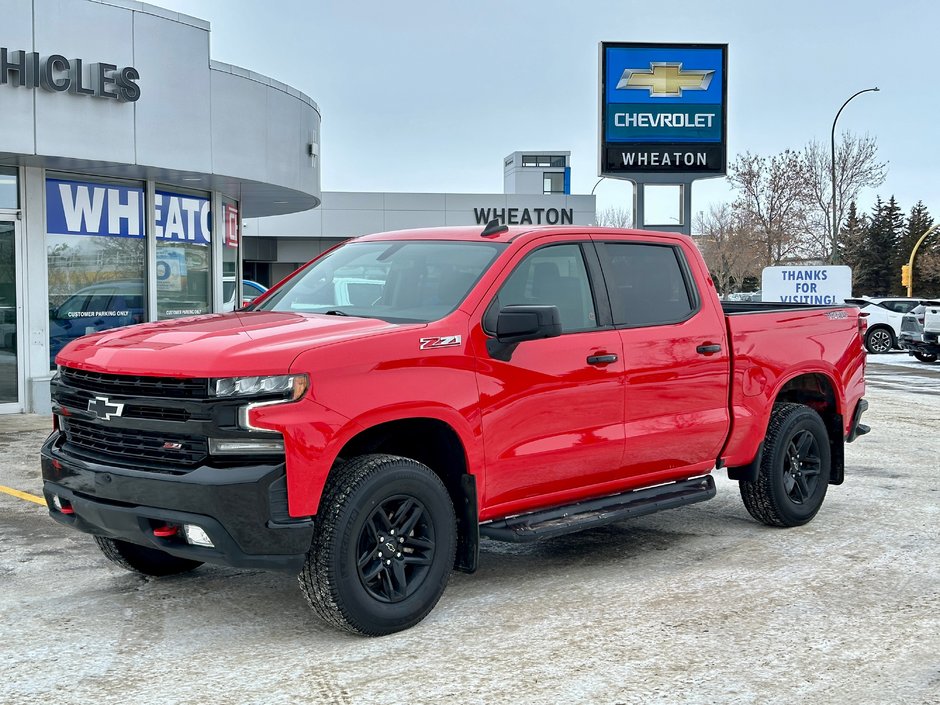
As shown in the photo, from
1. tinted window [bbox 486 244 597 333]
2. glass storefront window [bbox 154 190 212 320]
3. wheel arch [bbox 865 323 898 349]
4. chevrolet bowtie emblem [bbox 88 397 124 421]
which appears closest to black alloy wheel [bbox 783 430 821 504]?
tinted window [bbox 486 244 597 333]

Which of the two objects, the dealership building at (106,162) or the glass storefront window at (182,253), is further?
the glass storefront window at (182,253)

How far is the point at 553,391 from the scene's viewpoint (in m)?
5.73

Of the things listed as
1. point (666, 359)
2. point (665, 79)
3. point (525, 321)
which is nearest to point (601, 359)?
point (666, 359)

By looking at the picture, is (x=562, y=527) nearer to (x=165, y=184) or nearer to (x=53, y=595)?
(x=53, y=595)

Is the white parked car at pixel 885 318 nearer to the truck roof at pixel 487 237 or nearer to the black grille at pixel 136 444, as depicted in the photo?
the truck roof at pixel 487 237

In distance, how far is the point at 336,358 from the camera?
4.82 metres

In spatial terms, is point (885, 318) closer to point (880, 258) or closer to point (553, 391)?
point (553, 391)

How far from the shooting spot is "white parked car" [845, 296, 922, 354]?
28.5 meters

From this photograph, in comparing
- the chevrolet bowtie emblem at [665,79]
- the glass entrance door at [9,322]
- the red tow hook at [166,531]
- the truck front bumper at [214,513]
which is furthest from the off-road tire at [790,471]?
the chevrolet bowtie emblem at [665,79]

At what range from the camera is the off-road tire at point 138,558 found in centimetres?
591

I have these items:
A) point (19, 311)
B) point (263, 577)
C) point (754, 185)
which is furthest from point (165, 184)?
point (754, 185)

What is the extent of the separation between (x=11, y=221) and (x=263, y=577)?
8.88m

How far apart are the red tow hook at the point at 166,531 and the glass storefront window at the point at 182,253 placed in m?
10.6

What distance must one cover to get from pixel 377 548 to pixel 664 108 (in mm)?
15892
